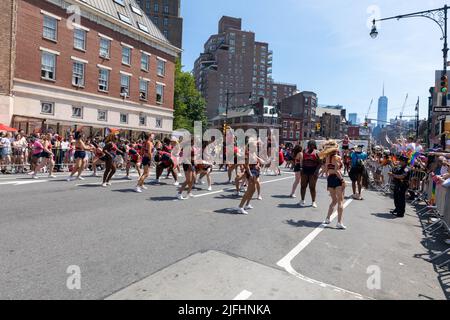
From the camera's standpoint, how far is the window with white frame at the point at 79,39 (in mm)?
27428

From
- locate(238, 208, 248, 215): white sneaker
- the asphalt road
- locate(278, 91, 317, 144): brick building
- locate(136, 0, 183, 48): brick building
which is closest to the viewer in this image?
the asphalt road

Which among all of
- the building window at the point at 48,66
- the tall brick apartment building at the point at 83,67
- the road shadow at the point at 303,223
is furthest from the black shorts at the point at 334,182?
the building window at the point at 48,66

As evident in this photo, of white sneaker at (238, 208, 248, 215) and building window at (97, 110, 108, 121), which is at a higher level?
building window at (97, 110, 108, 121)

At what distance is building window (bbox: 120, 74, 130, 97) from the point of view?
3234cm

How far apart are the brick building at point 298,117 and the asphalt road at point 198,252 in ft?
273

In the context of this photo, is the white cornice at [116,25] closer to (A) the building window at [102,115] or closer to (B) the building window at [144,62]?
(B) the building window at [144,62]

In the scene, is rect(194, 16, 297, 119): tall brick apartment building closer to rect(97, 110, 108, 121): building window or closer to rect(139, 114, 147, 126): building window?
rect(139, 114, 147, 126): building window

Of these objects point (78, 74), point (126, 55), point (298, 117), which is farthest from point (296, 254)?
point (298, 117)

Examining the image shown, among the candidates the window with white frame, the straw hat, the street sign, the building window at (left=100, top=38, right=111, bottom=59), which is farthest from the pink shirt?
the building window at (left=100, top=38, right=111, bottom=59)

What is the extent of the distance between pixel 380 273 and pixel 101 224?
4.97m

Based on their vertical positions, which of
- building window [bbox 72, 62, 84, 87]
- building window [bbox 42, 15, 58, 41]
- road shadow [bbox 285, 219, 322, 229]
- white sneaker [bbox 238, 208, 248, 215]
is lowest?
road shadow [bbox 285, 219, 322, 229]

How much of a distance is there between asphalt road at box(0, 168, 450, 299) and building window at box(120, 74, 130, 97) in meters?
24.9

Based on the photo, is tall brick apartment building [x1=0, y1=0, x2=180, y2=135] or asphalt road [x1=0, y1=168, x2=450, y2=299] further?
tall brick apartment building [x1=0, y1=0, x2=180, y2=135]

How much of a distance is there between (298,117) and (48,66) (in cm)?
7604
